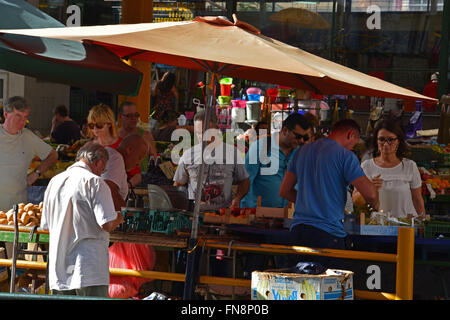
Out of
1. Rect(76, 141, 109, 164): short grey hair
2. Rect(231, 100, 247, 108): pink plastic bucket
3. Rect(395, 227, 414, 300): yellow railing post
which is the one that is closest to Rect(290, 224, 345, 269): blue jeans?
Rect(395, 227, 414, 300): yellow railing post

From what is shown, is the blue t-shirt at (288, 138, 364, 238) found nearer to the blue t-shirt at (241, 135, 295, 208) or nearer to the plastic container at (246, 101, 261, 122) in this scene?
the blue t-shirt at (241, 135, 295, 208)

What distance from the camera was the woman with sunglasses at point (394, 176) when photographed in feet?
24.7

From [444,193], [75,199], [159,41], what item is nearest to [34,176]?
[75,199]

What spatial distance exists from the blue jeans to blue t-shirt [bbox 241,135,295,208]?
1996 millimetres

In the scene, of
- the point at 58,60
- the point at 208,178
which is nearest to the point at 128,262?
the point at 208,178

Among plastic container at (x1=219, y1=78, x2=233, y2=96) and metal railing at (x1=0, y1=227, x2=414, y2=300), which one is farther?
plastic container at (x1=219, y1=78, x2=233, y2=96)

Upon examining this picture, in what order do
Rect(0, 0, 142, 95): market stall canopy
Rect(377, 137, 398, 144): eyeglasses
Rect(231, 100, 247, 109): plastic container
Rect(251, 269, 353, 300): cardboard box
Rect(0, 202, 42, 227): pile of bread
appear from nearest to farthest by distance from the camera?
Rect(251, 269, 353, 300): cardboard box < Rect(0, 202, 42, 227): pile of bread < Rect(0, 0, 142, 95): market stall canopy < Rect(377, 137, 398, 144): eyeglasses < Rect(231, 100, 247, 109): plastic container

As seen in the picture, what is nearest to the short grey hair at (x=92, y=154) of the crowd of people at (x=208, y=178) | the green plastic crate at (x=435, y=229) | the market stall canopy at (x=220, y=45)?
the crowd of people at (x=208, y=178)

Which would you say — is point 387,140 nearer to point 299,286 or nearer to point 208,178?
point 208,178

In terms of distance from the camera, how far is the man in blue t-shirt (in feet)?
19.0

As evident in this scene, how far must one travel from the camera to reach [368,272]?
22.0 feet

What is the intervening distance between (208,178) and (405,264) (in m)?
2.91

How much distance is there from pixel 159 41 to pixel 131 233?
177 cm

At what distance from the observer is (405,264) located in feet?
16.1
